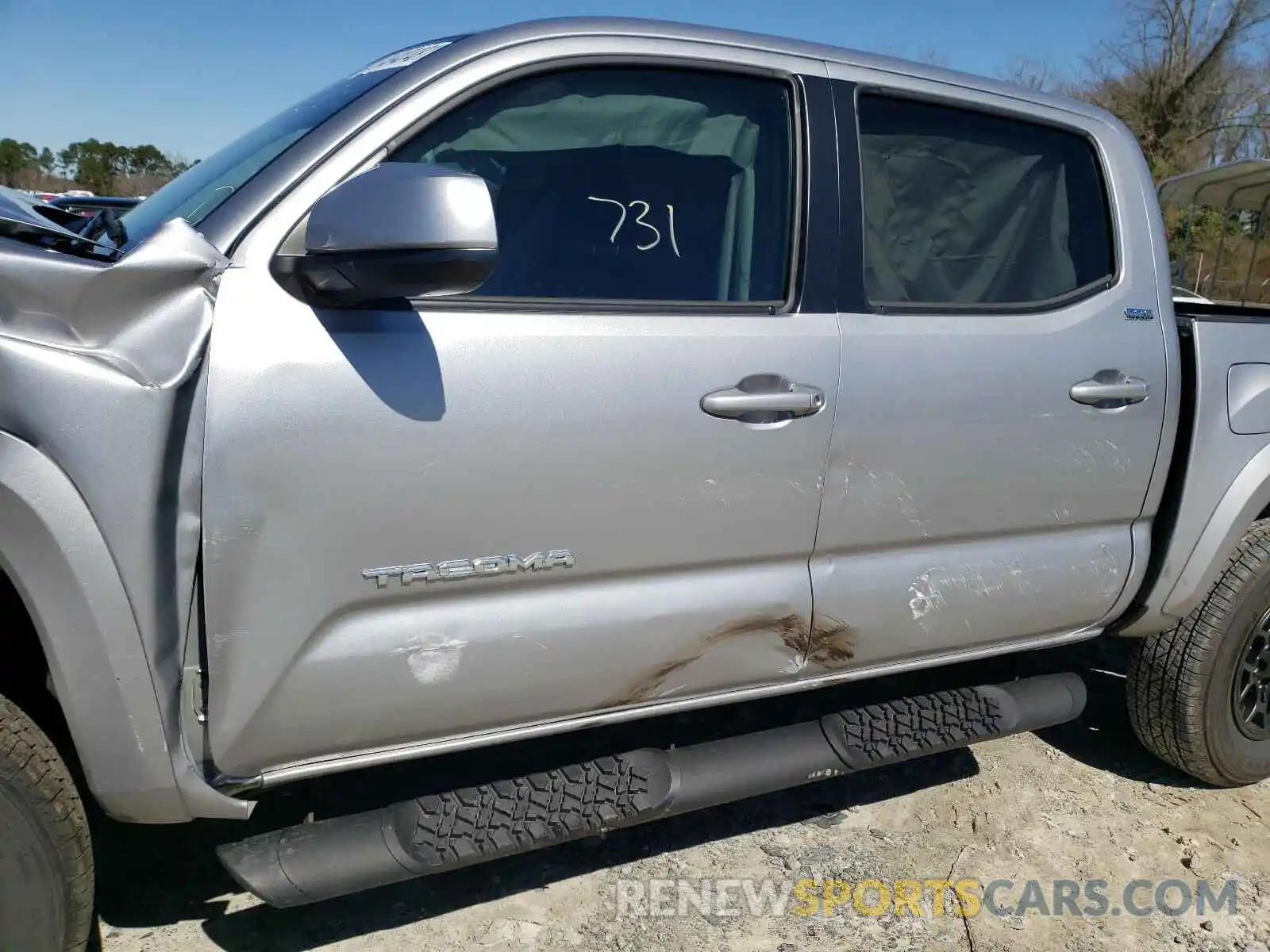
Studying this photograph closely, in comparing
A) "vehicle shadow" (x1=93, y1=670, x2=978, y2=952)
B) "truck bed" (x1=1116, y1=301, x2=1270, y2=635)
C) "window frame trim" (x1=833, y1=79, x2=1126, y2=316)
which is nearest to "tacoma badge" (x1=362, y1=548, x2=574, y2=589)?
"vehicle shadow" (x1=93, y1=670, x2=978, y2=952)

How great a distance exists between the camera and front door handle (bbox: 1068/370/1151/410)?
265 cm

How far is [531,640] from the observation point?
2.05 m

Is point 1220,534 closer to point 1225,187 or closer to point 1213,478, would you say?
point 1213,478

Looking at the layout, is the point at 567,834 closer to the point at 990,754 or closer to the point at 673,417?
the point at 673,417

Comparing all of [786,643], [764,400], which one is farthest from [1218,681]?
[764,400]

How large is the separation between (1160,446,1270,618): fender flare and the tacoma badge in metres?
1.91

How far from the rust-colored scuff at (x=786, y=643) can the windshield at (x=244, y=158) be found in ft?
4.23

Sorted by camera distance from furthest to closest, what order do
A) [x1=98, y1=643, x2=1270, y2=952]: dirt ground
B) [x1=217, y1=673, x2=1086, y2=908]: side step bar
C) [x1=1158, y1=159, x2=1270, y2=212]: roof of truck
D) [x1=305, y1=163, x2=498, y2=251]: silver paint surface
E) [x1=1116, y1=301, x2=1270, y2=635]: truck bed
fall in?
1. [x1=1158, y1=159, x2=1270, y2=212]: roof of truck
2. [x1=1116, y1=301, x2=1270, y2=635]: truck bed
3. [x1=98, y1=643, x2=1270, y2=952]: dirt ground
4. [x1=217, y1=673, x2=1086, y2=908]: side step bar
5. [x1=305, y1=163, x2=498, y2=251]: silver paint surface

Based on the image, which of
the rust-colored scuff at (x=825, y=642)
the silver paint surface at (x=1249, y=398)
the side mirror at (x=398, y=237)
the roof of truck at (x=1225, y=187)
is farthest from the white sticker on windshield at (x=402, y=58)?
the roof of truck at (x=1225, y=187)

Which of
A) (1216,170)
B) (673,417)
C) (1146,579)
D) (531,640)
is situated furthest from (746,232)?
(1216,170)

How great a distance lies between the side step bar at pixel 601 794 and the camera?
6.66 feet

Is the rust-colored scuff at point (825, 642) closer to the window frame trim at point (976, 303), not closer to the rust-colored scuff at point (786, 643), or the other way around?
the rust-colored scuff at point (786, 643)

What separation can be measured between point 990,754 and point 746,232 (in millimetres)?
2133

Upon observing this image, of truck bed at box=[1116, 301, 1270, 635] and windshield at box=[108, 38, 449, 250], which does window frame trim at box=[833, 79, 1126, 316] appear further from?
windshield at box=[108, 38, 449, 250]
